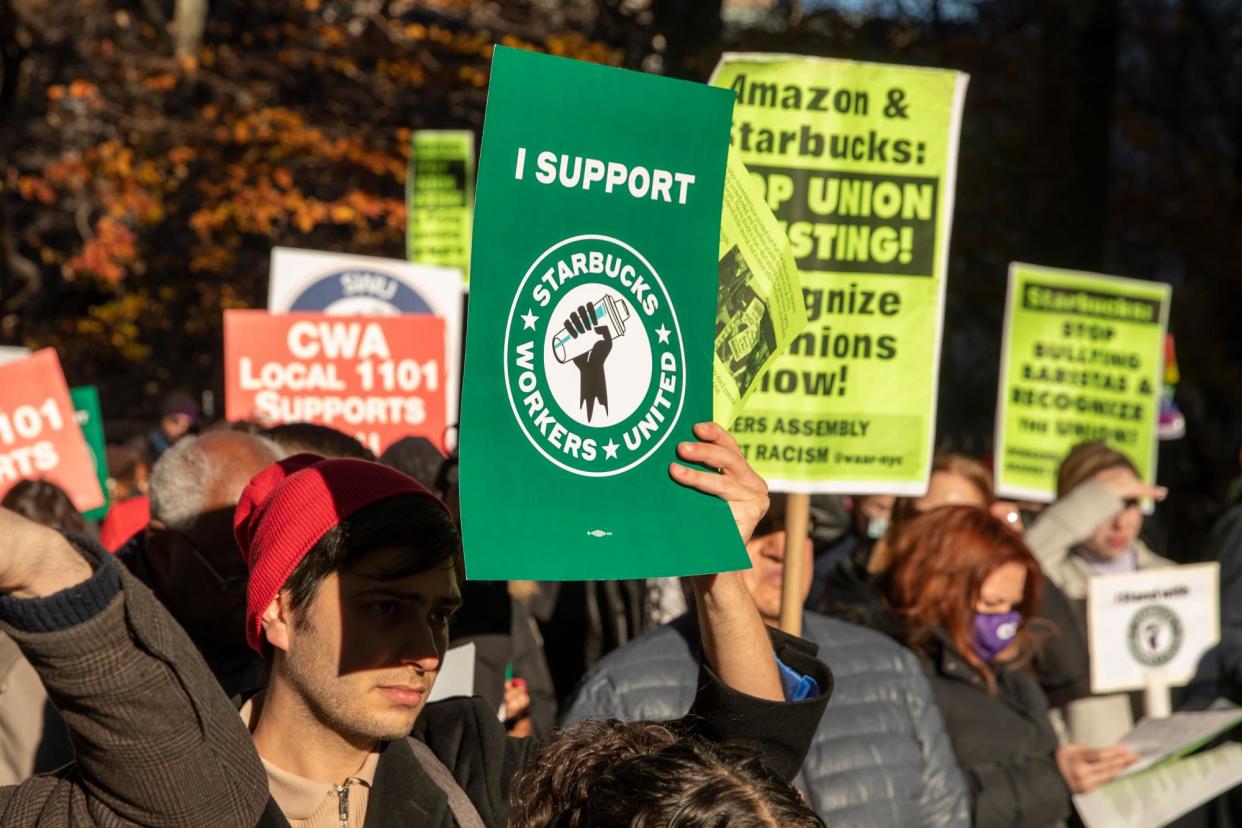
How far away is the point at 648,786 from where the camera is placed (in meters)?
1.88

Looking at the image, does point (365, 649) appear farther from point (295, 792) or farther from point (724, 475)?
point (724, 475)

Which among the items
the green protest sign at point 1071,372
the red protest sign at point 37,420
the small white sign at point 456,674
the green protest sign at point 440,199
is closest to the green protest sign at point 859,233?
the small white sign at point 456,674

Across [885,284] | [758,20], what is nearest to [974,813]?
[885,284]

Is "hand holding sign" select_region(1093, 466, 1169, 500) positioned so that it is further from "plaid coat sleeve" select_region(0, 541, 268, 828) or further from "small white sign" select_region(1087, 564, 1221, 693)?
"plaid coat sleeve" select_region(0, 541, 268, 828)

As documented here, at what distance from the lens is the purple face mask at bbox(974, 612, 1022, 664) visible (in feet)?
15.3

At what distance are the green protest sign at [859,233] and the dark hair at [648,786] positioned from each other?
184 centimetres

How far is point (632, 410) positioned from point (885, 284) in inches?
71.9

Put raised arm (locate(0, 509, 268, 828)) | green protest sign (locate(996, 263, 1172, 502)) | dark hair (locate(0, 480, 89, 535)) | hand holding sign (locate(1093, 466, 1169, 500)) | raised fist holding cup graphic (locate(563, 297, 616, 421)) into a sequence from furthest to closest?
green protest sign (locate(996, 263, 1172, 502)), hand holding sign (locate(1093, 466, 1169, 500)), dark hair (locate(0, 480, 89, 535)), raised fist holding cup graphic (locate(563, 297, 616, 421)), raised arm (locate(0, 509, 268, 828))

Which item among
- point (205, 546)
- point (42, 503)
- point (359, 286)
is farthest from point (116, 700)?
point (359, 286)

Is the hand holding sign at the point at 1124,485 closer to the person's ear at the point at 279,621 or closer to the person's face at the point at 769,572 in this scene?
the person's face at the point at 769,572

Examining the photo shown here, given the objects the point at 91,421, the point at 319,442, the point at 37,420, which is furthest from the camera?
the point at 91,421

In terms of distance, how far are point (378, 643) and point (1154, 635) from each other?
3741 millimetres

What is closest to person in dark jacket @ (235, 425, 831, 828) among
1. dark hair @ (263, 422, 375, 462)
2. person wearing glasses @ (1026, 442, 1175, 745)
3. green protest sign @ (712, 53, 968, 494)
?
green protest sign @ (712, 53, 968, 494)

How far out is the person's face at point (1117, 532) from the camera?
6234mm
